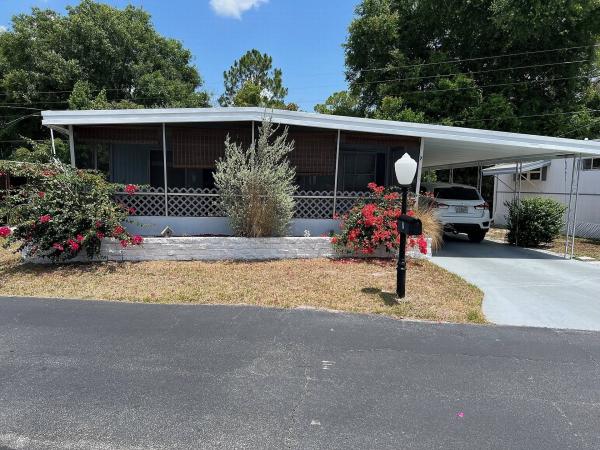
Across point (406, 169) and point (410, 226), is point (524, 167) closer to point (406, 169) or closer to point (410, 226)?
point (406, 169)

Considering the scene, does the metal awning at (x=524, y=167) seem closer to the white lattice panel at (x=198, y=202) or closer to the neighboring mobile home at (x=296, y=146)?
the neighboring mobile home at (x=296, y=146)

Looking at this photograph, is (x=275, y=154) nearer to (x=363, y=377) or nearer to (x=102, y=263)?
(x=102, y=263)

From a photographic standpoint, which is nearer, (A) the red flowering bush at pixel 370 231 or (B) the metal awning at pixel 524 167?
(A) the red flowering bush at pixel 370 231

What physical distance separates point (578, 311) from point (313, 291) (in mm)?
3838

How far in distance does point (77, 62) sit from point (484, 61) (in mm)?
20079

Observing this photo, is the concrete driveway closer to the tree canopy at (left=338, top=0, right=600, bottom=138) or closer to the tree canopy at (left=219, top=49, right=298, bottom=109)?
the tree canopy at (left=338, top=0, right=600, bottom=138)

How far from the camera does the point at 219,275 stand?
7.75m

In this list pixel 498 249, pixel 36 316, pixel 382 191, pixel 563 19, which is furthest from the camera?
pixel 563 19

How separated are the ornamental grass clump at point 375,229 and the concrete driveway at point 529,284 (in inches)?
32.0

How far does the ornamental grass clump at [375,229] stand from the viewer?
888 cm

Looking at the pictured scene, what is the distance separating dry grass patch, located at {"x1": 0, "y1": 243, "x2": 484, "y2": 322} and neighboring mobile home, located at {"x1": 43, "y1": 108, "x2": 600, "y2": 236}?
1555 mm

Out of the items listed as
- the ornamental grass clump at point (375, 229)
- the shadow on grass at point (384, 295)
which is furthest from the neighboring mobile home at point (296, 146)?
the shadow on grass at point (384, 295)

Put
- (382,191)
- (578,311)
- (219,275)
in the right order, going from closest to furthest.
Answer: (578,311)
(219,275)
(382,191)

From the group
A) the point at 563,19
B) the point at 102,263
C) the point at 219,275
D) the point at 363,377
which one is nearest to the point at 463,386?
the point at 363,377
